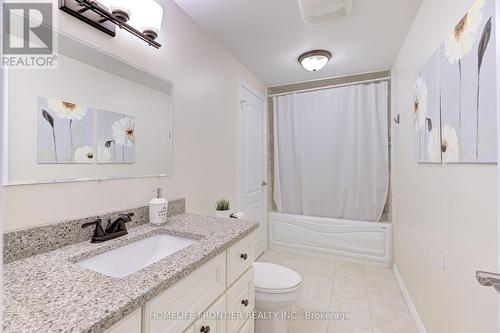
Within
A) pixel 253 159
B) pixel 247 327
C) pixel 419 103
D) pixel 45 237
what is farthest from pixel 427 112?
pixel 45 237

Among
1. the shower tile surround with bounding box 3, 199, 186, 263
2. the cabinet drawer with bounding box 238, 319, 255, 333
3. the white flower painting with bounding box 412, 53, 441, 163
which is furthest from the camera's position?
the white flower painting with bounding box 412, 53, 441, 163

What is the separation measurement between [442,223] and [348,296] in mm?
1191

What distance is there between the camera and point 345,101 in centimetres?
287

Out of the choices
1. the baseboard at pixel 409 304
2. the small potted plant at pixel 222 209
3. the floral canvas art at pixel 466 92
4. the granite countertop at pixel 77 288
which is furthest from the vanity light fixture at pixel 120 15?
the baseboard at pixel 409 304

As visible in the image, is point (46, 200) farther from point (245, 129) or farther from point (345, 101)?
point (345, 101)

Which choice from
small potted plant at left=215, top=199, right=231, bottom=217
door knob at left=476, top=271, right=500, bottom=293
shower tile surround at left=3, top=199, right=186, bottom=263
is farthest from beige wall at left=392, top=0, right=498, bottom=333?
shower tile surround at left=3, top=199, right=186, bottom=263

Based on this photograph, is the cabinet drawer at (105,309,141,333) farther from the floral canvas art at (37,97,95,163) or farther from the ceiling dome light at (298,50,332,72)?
the ceiling dome light at (298,50,332,72)

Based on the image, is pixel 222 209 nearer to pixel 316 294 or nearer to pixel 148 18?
pixel 316 294

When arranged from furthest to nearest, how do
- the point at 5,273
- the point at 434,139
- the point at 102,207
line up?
the point at 434,139, the point at 102,207, the point at 5,273

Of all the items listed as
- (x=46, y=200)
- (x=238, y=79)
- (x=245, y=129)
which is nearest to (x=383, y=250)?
(x=245, y=129)

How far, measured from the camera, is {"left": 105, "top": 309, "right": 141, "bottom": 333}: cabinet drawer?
0.59 m

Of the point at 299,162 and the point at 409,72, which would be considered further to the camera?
the point at 299,162

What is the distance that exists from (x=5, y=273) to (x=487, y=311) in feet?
5.48

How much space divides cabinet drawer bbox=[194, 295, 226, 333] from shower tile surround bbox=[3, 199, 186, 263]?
24.5 inches
